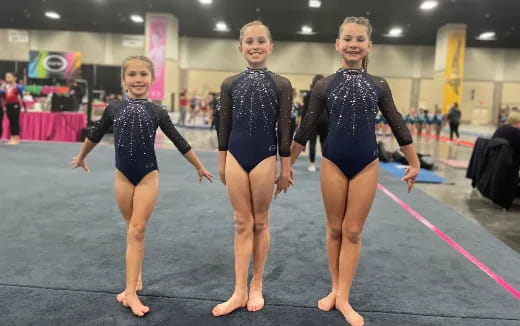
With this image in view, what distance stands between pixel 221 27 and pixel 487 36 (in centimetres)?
1383

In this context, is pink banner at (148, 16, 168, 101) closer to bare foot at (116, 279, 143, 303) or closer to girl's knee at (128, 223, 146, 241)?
bare foot at (116, 279, 143, 303)

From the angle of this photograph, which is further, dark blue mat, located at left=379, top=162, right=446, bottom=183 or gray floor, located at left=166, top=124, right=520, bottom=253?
dark blue mat, located at left=379, top=162, right=446, bottom=183

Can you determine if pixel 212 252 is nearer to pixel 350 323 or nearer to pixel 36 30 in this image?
pixel 350 323

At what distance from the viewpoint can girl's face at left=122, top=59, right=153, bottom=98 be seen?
7.51 ft

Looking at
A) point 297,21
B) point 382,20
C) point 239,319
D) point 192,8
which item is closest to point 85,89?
point 192,8

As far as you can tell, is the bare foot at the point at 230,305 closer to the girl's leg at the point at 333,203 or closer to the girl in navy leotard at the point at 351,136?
the girl's leg at the point at 333,203

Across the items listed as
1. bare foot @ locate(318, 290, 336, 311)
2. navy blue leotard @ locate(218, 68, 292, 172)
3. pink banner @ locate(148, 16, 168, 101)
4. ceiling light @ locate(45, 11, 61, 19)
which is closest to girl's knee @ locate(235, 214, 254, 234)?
navy blue leotard @ locate(218, 68, 292, 172)

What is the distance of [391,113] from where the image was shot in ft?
7.35

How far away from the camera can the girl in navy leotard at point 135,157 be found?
89.5 inches

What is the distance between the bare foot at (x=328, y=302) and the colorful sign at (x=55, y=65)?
520 inches

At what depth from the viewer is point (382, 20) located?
19094mm

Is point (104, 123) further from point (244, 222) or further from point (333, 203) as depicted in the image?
point (333, 203)

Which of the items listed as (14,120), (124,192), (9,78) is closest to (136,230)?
(124,192)

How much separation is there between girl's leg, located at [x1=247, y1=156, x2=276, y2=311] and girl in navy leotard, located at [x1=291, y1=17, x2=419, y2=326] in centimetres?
25
